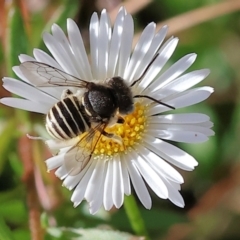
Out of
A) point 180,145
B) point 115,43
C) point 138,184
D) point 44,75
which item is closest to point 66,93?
point 44,75

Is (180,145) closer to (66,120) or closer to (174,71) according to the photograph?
(174,71)

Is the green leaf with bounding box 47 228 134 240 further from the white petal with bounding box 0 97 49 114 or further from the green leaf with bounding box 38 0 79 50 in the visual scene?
the green leaf with bounding box 38 0 79 50

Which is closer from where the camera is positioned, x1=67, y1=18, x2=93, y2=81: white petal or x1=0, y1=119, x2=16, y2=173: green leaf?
x1=67, y1=18, x2=93, y2=81: white petal

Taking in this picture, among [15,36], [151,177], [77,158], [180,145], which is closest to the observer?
[77,158]

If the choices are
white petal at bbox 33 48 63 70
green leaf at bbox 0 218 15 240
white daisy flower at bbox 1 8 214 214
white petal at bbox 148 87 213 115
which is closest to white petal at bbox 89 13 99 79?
white daisy flower at bbox 1 8 214 214

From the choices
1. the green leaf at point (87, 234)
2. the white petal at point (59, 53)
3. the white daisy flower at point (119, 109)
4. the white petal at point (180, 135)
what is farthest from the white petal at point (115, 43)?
the green leaf at point (87, 234)

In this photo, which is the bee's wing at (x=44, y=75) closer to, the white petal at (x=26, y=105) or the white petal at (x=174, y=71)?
the white petal at (x=26, y=105)

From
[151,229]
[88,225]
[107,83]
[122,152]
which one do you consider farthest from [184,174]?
[107,83]
